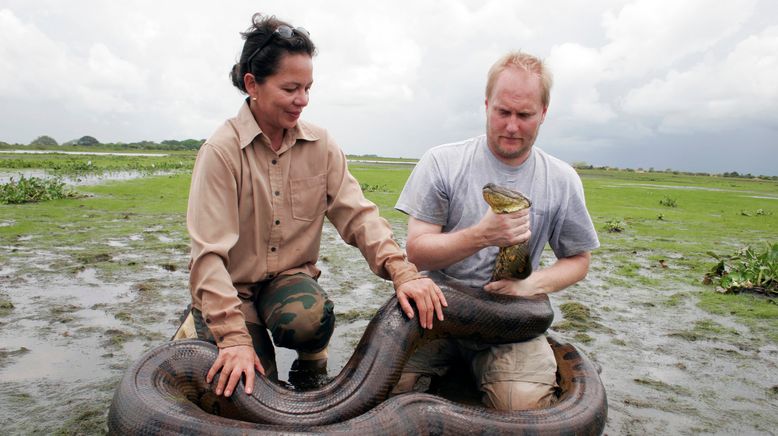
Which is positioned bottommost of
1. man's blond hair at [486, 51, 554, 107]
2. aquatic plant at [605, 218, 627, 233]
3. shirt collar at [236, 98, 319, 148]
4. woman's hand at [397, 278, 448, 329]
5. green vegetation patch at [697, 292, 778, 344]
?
green vegetation patch at [697, 292, 778, 344]

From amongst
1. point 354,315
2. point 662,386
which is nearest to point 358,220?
point 354,315

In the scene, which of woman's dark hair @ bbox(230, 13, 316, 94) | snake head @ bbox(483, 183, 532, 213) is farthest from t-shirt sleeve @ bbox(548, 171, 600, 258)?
woman's dark hair @ bbox(230, 13, 316, 94)

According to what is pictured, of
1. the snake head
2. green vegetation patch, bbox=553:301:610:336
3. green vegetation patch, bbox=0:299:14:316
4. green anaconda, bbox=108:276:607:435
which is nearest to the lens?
green anaconda, bbox=108:276:607:435

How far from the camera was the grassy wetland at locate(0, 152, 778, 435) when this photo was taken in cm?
380

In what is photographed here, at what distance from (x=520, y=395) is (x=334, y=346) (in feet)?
5.79

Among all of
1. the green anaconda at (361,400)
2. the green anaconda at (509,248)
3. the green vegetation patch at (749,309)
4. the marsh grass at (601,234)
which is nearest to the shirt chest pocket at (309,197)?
the green anaconda at (361,400)

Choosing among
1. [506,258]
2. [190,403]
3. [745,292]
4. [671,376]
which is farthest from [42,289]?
[745,292]

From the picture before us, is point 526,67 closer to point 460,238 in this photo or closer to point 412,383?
point 460,238

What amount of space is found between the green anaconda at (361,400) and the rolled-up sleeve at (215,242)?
10.0 inches

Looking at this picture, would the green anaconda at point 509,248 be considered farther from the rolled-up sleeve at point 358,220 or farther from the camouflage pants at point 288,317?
the camouflage pants at point 288,317

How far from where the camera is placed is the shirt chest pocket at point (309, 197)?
4.18m

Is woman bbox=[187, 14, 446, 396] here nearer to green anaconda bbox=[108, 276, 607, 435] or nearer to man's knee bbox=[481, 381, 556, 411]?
green anaconda bbox=[108, 276, 607, 435]

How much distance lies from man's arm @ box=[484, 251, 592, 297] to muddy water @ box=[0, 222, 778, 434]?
861mm

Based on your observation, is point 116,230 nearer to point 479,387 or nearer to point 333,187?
point 333,187
